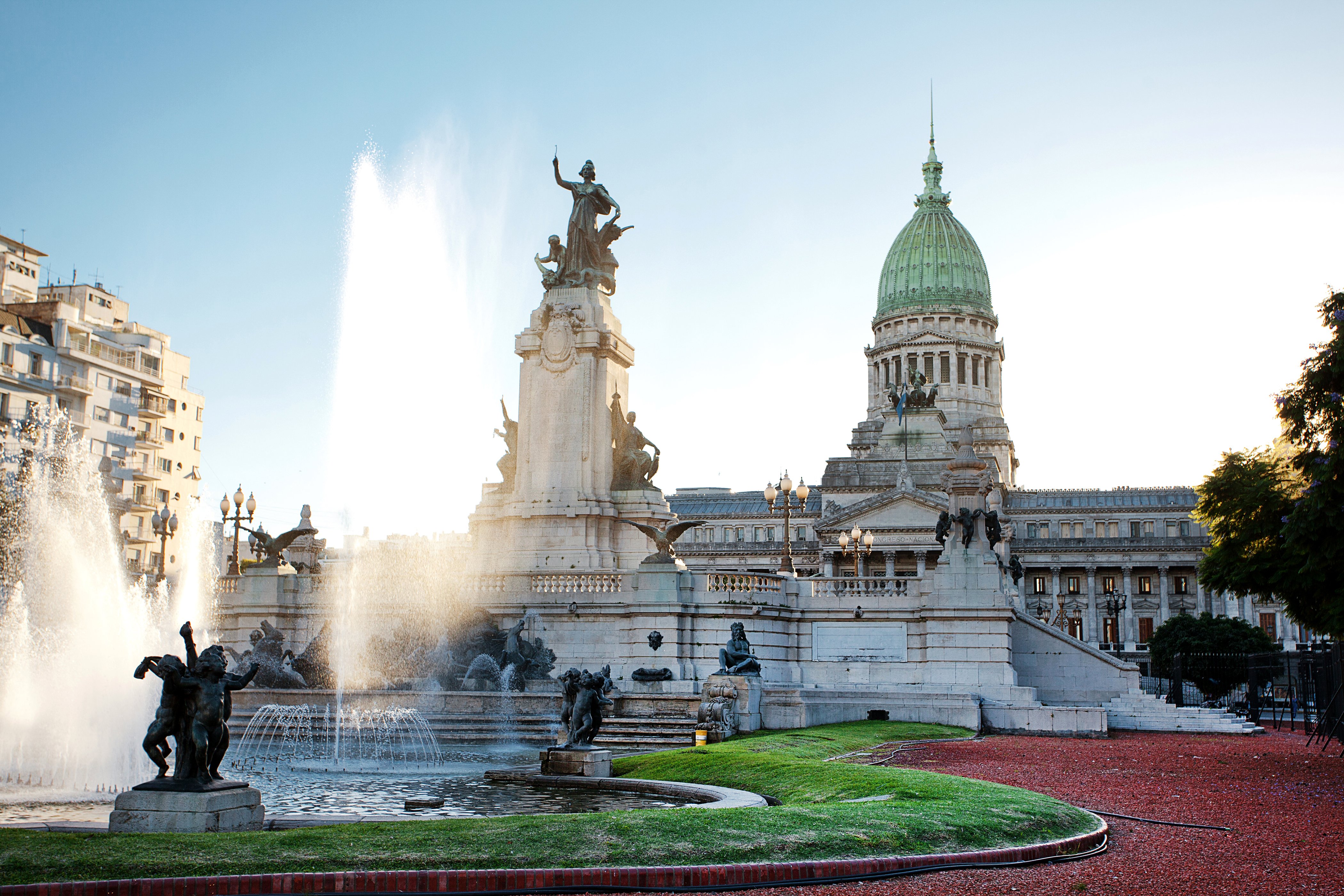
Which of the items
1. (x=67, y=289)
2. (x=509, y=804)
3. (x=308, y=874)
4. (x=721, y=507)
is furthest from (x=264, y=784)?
(x=721, y=507)

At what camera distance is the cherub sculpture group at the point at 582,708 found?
844 inches

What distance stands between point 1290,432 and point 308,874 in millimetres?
21644

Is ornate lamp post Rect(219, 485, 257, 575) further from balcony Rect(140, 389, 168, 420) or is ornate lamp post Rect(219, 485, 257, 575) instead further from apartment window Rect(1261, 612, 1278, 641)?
apartment window Rect(1261, 612, 1278, 641)

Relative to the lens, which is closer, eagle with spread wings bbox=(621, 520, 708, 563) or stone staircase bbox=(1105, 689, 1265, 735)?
eagle with spread wings bbox=(621, 520, 708, 563)

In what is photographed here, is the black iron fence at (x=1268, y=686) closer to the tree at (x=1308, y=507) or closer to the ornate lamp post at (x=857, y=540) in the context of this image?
the tree at (x=1308, y=507)

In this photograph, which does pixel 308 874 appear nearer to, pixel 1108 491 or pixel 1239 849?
pixel 1239 849

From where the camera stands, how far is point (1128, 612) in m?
117

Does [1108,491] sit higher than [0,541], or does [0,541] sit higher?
[1108,491]

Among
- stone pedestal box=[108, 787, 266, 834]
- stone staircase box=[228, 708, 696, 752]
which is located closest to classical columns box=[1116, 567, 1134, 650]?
stone staircase box=[228, 708, 696, 752]

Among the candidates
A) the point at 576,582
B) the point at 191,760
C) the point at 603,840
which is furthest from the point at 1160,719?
the point at 191,760

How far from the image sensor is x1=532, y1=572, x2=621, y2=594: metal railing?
35875 millimetres

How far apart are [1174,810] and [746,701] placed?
1302 centimetres

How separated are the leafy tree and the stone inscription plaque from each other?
24.8 meters

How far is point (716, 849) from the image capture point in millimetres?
12359
